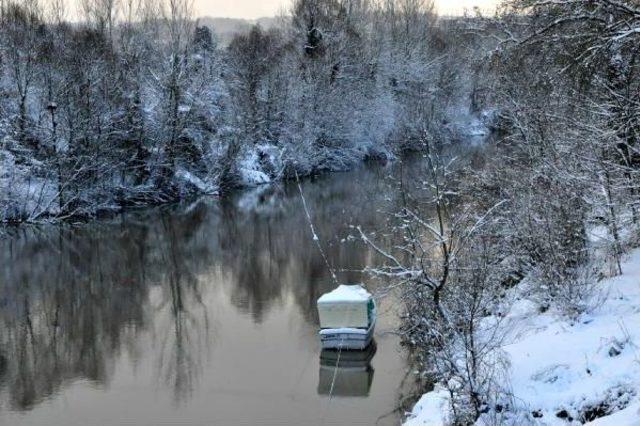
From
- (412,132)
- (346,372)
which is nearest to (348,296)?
(346,372)

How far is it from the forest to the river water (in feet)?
4.75

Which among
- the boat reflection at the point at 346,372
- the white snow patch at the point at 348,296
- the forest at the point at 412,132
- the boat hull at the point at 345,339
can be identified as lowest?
the boat reflection at the point at 346,372

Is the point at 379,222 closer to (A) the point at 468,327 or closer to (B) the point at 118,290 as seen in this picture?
(B) the point at 118,290

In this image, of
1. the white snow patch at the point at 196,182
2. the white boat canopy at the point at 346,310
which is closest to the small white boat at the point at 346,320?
the white boat canopy at the point at 346,310

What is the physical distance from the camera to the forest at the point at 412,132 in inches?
357

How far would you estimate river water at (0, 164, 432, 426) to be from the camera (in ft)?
35.9

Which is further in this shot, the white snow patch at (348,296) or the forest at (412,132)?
the white snow patch at (348,296)

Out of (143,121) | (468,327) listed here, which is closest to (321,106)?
(143,121)

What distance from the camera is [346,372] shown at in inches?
472

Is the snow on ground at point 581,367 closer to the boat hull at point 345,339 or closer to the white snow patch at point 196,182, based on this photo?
the boat hull at point 345,339

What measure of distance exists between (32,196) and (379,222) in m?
13.7

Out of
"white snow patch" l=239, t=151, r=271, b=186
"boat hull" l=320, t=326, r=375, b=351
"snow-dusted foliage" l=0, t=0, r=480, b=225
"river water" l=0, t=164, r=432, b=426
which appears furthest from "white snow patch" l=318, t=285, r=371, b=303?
"white snow patch" l=239, t=151, r=271, b=186

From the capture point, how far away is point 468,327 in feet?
25.7

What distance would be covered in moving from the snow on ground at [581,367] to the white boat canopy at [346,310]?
3160 mm
